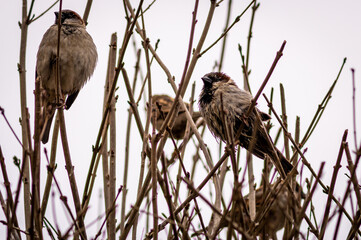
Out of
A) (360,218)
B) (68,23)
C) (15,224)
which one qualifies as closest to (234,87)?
(68,23)

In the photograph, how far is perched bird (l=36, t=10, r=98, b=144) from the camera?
4.03 meters

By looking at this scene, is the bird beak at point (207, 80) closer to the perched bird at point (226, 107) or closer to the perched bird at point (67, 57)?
the perched bird at point (226, 107)

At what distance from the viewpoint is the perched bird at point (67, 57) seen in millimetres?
4031

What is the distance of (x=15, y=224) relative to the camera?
229 centimetres

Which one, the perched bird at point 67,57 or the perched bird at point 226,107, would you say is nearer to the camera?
the perched bird at point 226,107

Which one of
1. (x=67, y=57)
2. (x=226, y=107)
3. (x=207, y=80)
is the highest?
(x=67, y=57)

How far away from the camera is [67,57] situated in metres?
4.07

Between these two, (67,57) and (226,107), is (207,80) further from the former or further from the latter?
(67,57)

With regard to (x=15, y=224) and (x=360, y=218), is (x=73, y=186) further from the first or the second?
(x=360, y=218)

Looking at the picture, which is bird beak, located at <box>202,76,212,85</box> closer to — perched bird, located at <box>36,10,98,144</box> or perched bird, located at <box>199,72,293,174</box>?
perched bird, located at <box>199,72,293,174</box>

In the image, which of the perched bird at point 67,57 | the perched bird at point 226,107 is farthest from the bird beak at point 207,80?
the perched bird at point 67,57

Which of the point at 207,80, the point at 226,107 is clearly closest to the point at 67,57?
the point at 207,80

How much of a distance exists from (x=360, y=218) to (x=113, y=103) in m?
1.54

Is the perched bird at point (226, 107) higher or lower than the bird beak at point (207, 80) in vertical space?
lower
